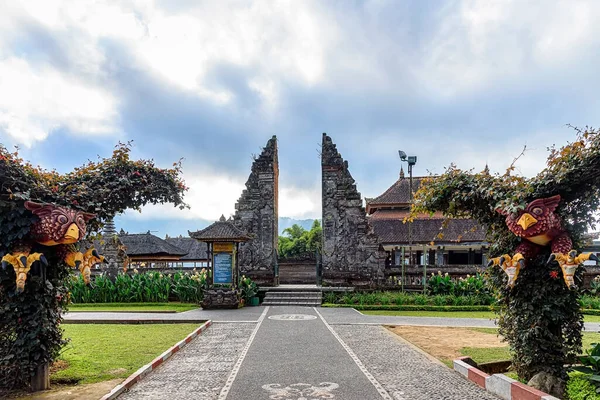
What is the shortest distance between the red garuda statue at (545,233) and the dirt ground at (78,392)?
5.56 meters

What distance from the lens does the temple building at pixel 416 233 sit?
1035 inches

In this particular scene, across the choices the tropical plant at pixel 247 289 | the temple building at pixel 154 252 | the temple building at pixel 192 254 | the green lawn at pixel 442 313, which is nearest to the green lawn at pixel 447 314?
the green lawn at pixel 442 313

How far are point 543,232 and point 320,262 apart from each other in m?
17.2

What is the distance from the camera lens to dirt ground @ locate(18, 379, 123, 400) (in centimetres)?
599

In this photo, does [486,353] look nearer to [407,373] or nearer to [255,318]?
[407,373]

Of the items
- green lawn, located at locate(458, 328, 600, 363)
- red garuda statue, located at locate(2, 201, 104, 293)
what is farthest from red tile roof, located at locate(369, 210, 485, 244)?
red garuda statue, located at locate(2, 201, 104, 293)

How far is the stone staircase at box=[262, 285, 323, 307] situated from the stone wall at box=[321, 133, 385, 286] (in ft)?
4.89

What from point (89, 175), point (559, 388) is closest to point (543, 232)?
point (559, 388)

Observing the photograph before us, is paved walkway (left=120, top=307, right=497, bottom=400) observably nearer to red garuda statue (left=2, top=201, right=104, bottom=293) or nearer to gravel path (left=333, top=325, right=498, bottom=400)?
gravel path (left=333, top=325, right=498, bottom=400)

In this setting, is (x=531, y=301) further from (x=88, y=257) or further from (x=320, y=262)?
(x=320, y=262)

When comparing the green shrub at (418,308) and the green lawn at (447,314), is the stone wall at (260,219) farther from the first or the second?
the green lawn at (447,314)

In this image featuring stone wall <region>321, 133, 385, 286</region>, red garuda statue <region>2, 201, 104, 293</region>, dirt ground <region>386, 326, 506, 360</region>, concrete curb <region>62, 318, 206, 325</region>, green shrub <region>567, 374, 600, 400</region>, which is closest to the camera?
green shrub <region>567, 374, 600, 400</region>

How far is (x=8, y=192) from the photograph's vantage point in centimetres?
611

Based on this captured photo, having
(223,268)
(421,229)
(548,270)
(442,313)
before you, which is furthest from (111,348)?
(421,229)
